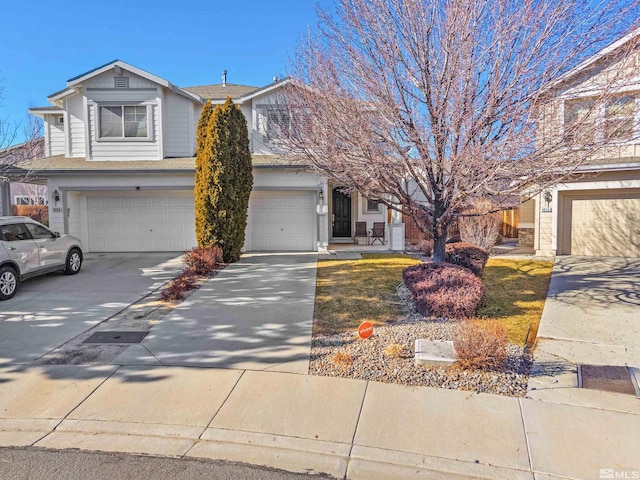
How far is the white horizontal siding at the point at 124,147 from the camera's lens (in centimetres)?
1502

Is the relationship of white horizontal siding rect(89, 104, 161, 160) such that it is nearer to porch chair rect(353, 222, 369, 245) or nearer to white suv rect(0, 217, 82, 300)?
white suv rect(0, 217, 82, 300)

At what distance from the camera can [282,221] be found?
595 inches

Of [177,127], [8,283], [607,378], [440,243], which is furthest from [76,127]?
[607,378]

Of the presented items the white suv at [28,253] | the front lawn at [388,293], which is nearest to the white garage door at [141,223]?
the white suv at [28,253]

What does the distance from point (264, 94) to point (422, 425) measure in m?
13.2

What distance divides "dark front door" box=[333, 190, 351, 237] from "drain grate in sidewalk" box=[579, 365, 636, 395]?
1314 centimetres

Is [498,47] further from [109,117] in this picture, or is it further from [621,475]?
[109,117]

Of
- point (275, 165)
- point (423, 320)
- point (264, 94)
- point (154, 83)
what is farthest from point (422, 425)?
point (154, 83)

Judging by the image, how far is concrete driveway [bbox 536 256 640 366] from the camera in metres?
5.69

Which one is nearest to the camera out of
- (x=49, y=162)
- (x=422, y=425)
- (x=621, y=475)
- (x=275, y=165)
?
(x=621, y=475)

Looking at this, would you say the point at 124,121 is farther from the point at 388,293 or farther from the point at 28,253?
the point at 388,293

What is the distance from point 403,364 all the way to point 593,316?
427 centimetres

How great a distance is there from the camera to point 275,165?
1377cm

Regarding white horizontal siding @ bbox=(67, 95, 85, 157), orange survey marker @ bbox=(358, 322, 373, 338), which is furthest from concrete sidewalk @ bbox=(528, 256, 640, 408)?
white horizontal siding @ bbox=(67, 95, 85, 157)
